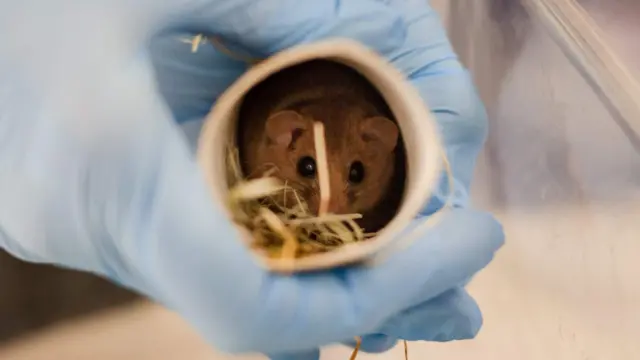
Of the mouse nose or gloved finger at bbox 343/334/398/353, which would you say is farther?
gloved finger at bbox 343/334/398/353

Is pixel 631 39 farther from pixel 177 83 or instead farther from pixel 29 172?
pixel 29 172

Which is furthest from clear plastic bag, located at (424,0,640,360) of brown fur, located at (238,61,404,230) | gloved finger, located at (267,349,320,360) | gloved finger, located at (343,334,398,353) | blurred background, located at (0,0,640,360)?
brown fur, located at (238,61,404,230)

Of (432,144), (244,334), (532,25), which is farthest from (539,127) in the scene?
(244,334)

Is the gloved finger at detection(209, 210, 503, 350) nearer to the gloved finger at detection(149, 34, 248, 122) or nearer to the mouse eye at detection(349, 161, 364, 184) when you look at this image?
the mouse eye at detection(349, 161, 364, 184)

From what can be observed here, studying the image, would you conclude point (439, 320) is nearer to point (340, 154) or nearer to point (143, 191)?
point (340, 154)

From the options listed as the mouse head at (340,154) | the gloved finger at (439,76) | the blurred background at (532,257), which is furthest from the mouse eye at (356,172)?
the blurred background at (532,257)

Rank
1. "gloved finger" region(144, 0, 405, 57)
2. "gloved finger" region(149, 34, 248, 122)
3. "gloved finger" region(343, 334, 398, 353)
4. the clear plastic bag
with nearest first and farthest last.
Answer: "gloved finger" region(144, 0, 405, 57) < "gloved finger" region(149, 34, 248, 122) < "gloved finger" region(343, 334, 398, 353) < the clear plastic bag

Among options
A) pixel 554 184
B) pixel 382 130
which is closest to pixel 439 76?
pixel 382 130
